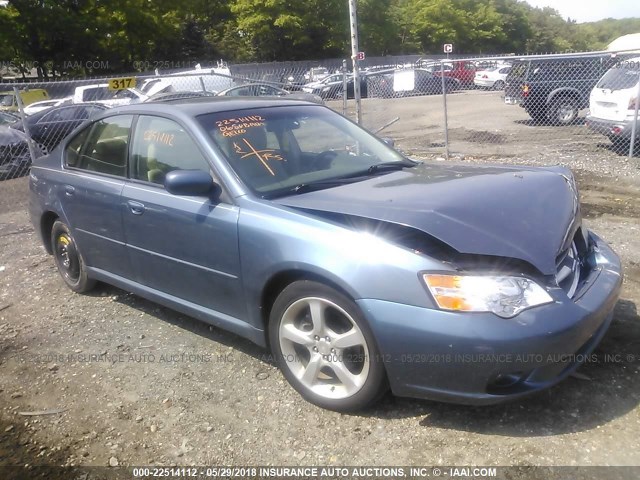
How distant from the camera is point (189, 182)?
336 centimetres

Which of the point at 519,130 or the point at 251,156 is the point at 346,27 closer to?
the point at 519,130

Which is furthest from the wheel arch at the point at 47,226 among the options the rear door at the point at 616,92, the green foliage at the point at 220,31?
the green foliage at the point at 220,31

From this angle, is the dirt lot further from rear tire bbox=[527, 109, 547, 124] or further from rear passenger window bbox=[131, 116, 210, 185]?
rear tire bbox=[527, 109, 547, 124]

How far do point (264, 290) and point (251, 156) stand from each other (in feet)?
2.90

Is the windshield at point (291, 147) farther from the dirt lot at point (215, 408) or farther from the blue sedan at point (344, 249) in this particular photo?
the dirt lot at point (215, 408)

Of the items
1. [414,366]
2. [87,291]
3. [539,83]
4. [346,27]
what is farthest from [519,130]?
[346,27]

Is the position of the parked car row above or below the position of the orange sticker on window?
below

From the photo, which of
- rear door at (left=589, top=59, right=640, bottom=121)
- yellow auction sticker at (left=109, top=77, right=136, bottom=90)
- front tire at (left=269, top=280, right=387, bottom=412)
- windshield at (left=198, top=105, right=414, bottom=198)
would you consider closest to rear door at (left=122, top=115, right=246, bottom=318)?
windshield at (left=198, top=105, right=414, bottom=198)

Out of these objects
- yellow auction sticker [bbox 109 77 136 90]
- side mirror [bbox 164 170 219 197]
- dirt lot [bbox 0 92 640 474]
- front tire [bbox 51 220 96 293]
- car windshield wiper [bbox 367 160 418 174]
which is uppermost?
yellow auction sticker [bbox 109 77 136 90]

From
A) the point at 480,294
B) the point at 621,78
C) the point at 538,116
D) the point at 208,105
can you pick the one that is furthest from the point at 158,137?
the point at 538,116

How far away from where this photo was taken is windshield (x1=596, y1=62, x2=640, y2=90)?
9719 millimetres

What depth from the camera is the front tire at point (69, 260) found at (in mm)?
4926

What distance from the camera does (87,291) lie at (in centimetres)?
508

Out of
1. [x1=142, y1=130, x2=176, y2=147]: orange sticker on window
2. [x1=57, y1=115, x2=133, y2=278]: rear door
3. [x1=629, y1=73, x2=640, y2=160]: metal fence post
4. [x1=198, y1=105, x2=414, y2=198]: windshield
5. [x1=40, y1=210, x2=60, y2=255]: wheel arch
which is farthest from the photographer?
[x1=629, y1=73, x2=640, y2=160]: metal fence post
